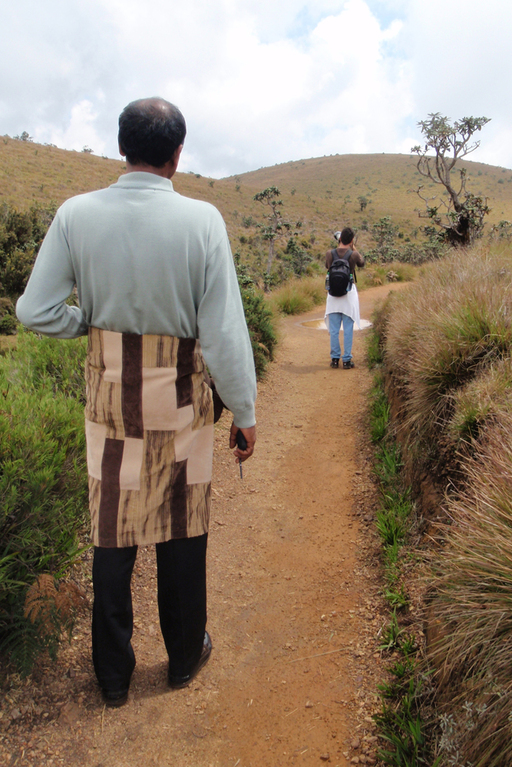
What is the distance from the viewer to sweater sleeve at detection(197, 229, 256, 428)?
167 centimetres

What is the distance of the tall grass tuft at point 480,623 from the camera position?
1.49m

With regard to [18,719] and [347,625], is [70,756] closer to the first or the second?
[18,719]

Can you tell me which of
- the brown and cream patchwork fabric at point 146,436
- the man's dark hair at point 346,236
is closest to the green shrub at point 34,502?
the brown and cream patchwork fabric at point 146,436

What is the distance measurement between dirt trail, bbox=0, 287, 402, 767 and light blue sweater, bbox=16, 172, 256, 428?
1.49 metres

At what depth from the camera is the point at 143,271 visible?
1.61 metres

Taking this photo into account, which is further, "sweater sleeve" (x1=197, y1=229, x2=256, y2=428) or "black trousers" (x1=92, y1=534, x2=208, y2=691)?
"black trousers" (x1=92, y1=534, x2=208, y2=691)

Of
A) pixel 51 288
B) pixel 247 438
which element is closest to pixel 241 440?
pixel 247 438

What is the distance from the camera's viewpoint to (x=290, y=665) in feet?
7.80

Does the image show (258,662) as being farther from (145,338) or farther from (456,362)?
(456,362)

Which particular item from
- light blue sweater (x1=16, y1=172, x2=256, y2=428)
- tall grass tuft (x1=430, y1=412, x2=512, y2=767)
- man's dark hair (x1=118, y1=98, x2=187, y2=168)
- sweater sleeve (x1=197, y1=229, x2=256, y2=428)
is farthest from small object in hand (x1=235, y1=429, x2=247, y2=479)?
man's dark hair (x1=118, y1=98, x2=187, y2=168)

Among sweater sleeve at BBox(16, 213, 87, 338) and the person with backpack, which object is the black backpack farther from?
sweater sleeve at BBox(16, 213, 87, 338)

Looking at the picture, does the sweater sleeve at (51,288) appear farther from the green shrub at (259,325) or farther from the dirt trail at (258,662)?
the green shrub at (259,325)


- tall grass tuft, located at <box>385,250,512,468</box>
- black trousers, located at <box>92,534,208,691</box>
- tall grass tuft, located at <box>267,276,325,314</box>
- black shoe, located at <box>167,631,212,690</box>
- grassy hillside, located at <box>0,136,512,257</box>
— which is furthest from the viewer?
grassy hillside, located at <box>0,136,512,257</box>

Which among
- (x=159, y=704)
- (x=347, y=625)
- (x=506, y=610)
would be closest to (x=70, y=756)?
(x=159, y=704)
